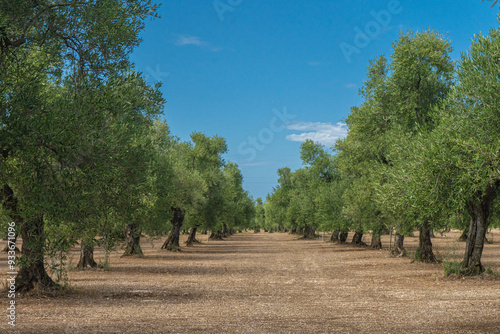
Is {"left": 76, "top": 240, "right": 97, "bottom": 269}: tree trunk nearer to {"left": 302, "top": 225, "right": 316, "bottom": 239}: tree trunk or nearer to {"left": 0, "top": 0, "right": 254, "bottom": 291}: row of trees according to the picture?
{"left": 0, "top": 0, "right": 254, "bottom": 291}: row of trees

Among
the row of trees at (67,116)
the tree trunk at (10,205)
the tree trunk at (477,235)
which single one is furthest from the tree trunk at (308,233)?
the tree trunk at (10,205)

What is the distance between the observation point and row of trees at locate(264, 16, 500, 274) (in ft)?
62.6

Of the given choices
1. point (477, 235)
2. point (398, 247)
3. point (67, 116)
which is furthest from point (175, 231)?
point (67, 116)

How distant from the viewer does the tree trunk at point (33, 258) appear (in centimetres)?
1492

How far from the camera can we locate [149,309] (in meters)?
15.8

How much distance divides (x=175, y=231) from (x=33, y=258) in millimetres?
39039

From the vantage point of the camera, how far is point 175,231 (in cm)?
5344

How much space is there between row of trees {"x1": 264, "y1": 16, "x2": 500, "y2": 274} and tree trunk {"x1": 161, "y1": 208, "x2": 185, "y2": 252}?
711 inches

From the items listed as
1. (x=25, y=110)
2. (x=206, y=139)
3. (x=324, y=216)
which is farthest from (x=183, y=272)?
(x=206, y=139)

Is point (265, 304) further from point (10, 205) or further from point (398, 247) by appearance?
point (398, 247)

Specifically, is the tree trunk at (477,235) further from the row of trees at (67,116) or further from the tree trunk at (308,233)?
the tree trunk at (308,233)

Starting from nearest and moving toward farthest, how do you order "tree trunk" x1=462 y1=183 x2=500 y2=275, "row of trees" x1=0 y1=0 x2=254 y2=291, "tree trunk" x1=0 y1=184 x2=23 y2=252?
"row of trees" x1=0 y1=0 x2=254 y2=291 → "tree trunk" x1=0 y1=184 x2=23 y2=252 → "tree trunk" x1=462 y1=183 x2=500 y2=275

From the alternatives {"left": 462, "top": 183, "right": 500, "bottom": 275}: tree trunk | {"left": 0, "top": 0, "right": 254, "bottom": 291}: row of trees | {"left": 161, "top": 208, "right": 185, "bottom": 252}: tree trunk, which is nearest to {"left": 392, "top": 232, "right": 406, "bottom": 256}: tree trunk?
{"left": 462, "top": 183, "right": 500, "bottom": 275}: tree trunk

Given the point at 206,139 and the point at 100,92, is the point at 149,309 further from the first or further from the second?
the point at 206,139
